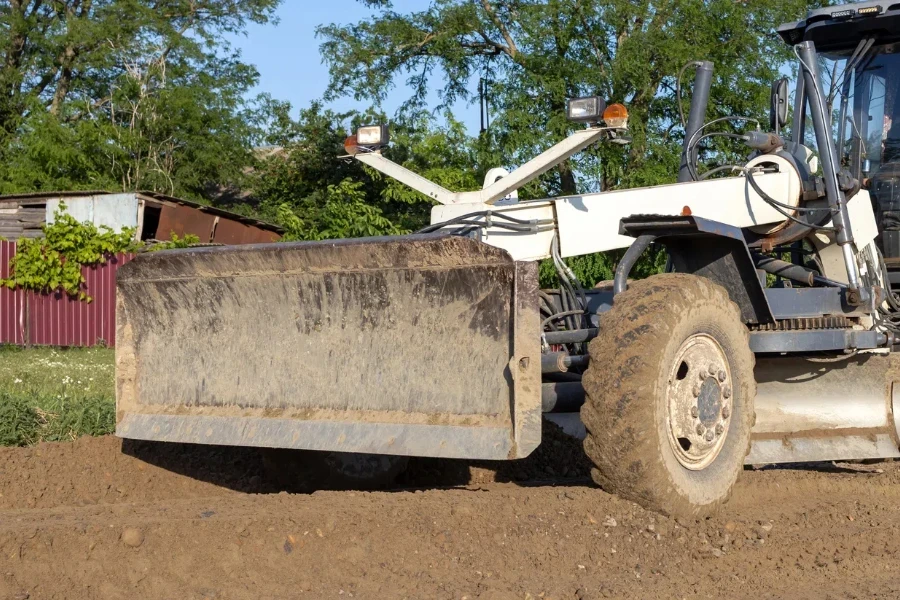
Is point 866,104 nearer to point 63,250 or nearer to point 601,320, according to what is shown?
point 601,320

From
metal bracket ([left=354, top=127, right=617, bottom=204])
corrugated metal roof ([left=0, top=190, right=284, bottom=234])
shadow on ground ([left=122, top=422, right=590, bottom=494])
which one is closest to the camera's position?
metal bracket ([left=354, top=127, right=617, bottom=204])

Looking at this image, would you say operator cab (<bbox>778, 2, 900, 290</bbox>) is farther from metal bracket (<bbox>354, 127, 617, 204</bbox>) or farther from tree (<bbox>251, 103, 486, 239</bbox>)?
tree (<bbox>251, 103, 486, 239</bbox>)

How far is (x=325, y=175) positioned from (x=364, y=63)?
435 centimetres

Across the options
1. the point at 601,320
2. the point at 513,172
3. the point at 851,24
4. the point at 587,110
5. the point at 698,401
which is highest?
the point at 851,24

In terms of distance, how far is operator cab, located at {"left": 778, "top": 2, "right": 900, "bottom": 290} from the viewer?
6.52 meters

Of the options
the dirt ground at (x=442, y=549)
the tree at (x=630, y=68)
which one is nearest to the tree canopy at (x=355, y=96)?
the tree at (x=630, y=68)

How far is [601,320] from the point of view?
466 centimetres

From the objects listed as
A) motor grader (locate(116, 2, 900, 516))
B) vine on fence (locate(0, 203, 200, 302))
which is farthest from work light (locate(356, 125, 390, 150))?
vine on fence (locate(0, 203, 200, 302))

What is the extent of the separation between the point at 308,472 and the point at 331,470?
14cm

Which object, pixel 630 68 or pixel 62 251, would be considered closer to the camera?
pixel 630 68

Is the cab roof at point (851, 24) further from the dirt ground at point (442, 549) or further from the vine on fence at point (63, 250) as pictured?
the vine on fence at point (63, 250)

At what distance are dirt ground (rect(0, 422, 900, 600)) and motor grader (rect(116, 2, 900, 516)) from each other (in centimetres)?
24

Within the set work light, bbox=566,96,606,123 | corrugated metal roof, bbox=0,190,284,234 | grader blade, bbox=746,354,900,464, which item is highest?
corrugated metal roof, bbox=0,190,284,234

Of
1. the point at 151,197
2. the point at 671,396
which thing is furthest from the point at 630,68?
the point at 671,396
